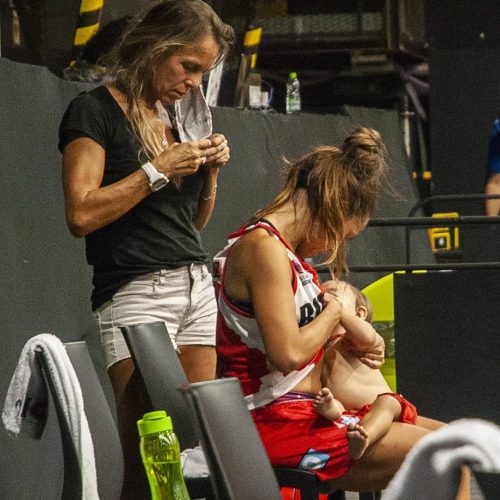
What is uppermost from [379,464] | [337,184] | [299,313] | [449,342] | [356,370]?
[337,184]

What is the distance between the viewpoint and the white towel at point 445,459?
1.12 metres

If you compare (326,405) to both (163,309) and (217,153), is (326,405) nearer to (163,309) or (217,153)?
(163,309)

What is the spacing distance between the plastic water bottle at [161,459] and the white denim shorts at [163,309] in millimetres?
1374

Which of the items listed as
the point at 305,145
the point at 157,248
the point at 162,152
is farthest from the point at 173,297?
the point at 305,145

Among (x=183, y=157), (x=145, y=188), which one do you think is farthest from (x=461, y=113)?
(x=145, y=188)

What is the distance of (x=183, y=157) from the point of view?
307cm

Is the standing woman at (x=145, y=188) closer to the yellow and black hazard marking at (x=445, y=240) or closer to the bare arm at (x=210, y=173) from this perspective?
the bare arm at (x=210, y=173)

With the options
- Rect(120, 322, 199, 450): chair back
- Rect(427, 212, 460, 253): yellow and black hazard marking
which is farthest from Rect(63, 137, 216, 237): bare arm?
Rect(427, 212, 460, 253): yellow and black hazard marking

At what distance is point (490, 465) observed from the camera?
1.11 meters

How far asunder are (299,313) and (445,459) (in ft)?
5.52

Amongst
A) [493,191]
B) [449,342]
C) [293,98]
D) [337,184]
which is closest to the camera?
[337,184]

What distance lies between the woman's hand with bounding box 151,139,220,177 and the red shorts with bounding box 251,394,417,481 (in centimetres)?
64

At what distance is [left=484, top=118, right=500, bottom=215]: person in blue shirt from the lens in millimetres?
7422

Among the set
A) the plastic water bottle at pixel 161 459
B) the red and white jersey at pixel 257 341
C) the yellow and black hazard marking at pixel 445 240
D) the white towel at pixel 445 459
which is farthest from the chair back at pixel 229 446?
the yellow and black hazard marking at pixel 445 240
